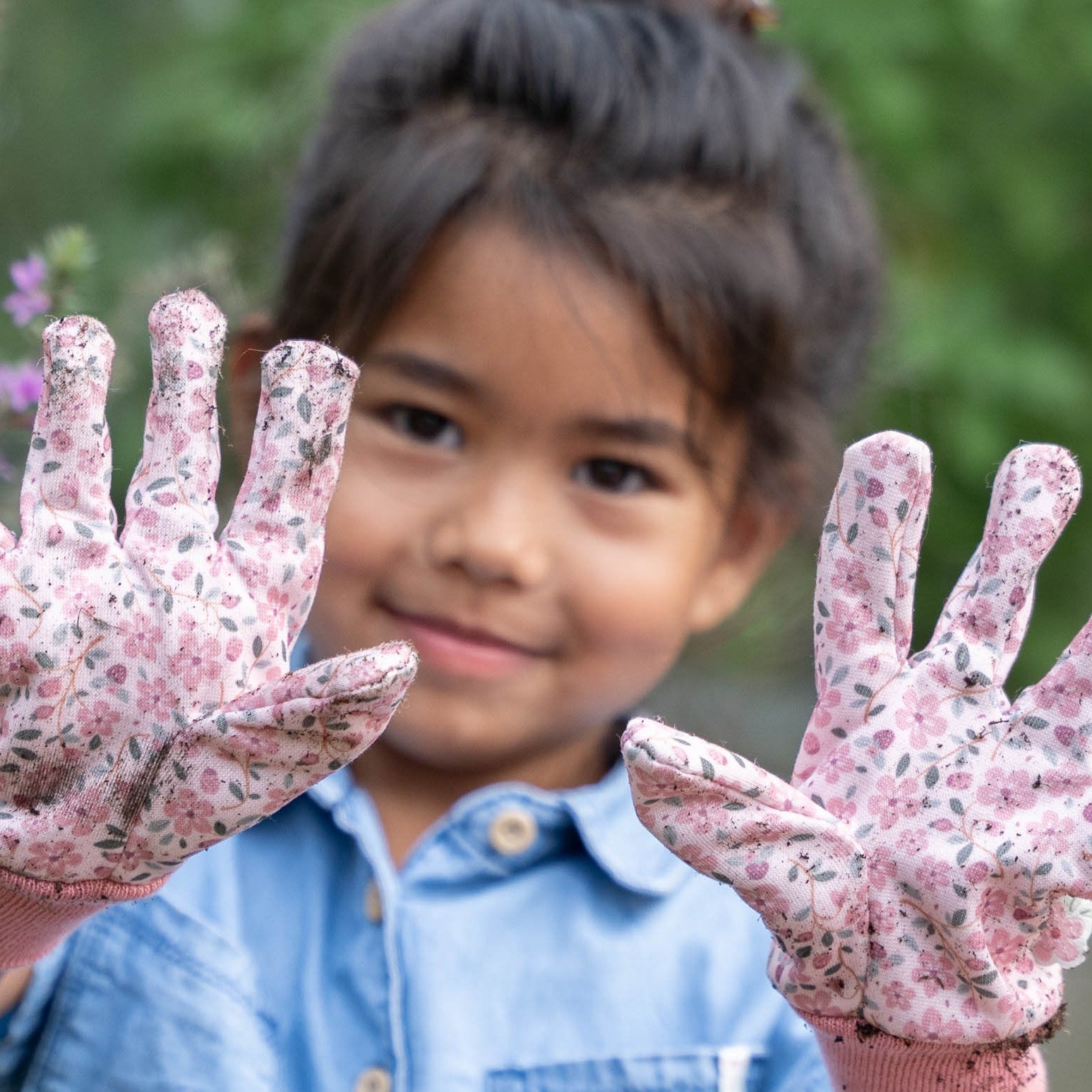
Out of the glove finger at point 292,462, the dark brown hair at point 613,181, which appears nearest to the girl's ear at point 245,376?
the dark brown hair at point 613,181

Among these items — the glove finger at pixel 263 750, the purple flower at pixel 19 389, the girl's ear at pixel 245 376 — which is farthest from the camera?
the girl's ear at pixel 245 376

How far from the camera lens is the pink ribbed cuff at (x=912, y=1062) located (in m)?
0.86

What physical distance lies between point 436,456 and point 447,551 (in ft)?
0.34

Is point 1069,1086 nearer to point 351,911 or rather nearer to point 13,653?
point 351,911

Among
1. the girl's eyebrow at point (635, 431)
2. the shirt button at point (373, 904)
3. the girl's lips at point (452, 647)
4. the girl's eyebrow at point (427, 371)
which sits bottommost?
the shirt button at point (373, 904)

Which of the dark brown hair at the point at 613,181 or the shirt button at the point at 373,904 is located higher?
the dark brown hair at the point at 613,181

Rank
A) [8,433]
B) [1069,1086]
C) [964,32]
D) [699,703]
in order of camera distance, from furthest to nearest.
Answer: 1. [699,703]
2. [964,32]
3. [1069,1086]
4. [8,433]

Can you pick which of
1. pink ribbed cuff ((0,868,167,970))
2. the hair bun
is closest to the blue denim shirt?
pink ribbed cuff ((0,868,167,970))

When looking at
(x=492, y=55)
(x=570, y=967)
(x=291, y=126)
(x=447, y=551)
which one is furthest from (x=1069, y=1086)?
(x=291, y=126)

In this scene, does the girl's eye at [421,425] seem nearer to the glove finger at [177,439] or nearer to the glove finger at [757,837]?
the glove finger at [177,439]

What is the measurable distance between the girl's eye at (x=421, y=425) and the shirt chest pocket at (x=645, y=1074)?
568 mm

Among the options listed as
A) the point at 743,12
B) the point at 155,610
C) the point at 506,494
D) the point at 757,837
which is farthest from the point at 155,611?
the point at 743,12

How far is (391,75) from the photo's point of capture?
159 cm

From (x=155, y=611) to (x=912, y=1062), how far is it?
0.54m
